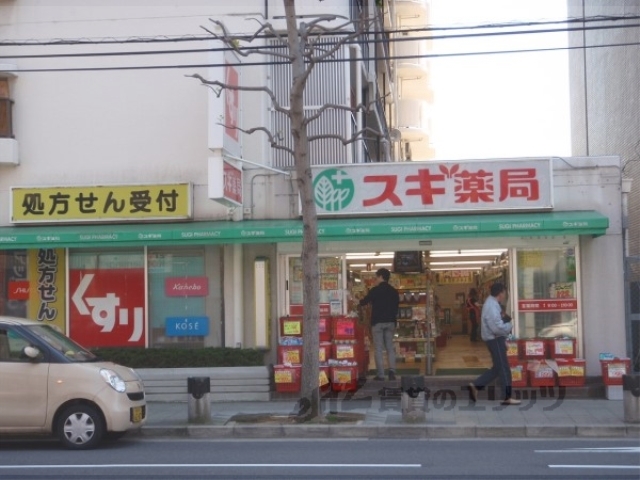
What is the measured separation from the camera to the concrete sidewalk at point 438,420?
13531 mm

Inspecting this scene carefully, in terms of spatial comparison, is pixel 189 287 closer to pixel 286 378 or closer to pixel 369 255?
pixel 286 378

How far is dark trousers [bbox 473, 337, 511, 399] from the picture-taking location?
1530cm

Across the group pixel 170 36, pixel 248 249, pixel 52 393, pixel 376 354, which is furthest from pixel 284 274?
pixel 52 393

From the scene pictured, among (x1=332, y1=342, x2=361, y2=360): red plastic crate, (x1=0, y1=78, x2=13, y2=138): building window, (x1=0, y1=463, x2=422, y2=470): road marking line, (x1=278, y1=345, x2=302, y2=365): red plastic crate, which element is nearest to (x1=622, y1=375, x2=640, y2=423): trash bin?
(x1=0, y1=463, x2=422, y2=470): road marking line

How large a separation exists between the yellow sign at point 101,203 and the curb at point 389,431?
16.1ft

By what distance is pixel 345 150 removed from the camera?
62.5 ft

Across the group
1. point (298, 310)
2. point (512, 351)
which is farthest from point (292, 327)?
point (512, 351)

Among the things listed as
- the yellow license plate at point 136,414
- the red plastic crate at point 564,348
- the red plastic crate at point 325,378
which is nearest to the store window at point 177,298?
the red plastic crate at point 325,378

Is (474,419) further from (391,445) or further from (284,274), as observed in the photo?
(284,274)

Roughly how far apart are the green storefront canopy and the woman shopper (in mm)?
1412

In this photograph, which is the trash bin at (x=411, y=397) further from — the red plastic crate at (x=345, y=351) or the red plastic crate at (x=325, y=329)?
the red plastic crate at (x=325, y=329)

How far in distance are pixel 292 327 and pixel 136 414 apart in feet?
16.6

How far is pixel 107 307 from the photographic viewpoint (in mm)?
18062

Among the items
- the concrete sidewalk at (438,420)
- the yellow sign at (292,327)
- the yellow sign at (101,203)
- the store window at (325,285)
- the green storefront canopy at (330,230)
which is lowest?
the concrete sidewalk at (438,420)
